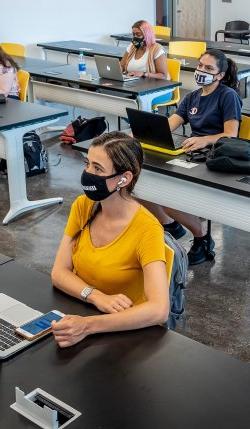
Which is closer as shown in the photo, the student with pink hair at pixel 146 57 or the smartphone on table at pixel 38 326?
the smartphone on table at pixel 38 326

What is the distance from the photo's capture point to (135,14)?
9352 mm

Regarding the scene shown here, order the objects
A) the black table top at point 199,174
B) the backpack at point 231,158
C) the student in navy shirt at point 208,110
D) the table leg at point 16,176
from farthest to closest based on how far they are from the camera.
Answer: the table leg at point 16,176 < the student in navy shirt at point 208,110 < the backpack at point 231,158 < the black table top at point 199,174

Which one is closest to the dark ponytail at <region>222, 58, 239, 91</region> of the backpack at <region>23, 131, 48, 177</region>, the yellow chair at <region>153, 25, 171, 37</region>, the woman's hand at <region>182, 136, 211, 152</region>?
the woman's hand at <region>182, 136, 211, 152</region>

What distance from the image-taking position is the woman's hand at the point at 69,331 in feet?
5.55

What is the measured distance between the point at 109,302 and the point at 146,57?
4269mm

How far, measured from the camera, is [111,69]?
547cm

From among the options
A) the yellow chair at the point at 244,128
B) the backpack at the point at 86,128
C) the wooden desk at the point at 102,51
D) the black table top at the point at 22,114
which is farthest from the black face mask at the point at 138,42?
the yellow chair at the point at 244,128

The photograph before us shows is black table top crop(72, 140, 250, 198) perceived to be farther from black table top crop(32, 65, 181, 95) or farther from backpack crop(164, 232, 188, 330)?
black table top crop(32, 65, 181, 95)

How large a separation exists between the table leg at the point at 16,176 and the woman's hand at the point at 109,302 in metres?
2.60

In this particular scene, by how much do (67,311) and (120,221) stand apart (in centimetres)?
37

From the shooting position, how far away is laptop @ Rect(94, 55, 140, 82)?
17.7 feet

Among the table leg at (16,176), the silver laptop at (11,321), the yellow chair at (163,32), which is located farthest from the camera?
the yellow chair at (163,32)

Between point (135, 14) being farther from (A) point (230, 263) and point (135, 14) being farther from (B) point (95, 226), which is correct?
(B) point (95, 226)

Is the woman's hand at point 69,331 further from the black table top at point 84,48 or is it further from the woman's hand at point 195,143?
the black table top at point 84,48
